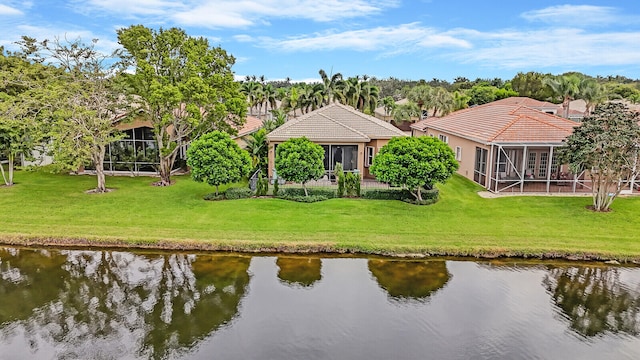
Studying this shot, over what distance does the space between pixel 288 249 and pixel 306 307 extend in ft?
13.9

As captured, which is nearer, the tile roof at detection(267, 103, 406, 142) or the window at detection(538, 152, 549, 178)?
the tile roof at detection(267, 103, 406, 142)

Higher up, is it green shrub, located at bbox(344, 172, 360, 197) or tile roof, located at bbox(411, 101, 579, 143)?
tile roof, located at bbox(411, 101, 579, 143)

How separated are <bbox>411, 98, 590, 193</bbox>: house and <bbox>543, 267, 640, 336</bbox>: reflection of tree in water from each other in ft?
27.3

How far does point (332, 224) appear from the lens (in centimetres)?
1917

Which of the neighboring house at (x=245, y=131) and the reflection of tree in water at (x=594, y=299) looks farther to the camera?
the neighboring house at (x=245, y=131)

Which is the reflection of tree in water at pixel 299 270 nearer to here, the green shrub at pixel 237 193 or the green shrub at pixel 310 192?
the green shrub at pixel 310 192

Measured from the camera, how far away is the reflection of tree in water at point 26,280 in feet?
43.1

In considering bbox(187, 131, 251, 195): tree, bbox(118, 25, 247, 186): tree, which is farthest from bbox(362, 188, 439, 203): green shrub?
bbox(118, 25, 247, 186): tree

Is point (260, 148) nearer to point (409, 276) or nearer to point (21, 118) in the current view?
point (21, 118)

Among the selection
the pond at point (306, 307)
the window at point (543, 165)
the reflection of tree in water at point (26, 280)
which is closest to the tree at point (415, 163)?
the pond at point (306, 307)

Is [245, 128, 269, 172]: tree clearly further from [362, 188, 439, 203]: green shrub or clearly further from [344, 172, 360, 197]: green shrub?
[362, 188, 439, 203]: green shrub

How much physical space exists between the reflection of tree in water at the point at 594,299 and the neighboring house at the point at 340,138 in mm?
12964

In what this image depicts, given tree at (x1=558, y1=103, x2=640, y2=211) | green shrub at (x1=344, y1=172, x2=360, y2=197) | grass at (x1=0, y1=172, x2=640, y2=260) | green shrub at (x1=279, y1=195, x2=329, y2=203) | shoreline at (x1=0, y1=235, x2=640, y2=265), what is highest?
tree at (x1=558, y1=103, x2=640, y2=211)

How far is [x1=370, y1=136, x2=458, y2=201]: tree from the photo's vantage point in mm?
21344
